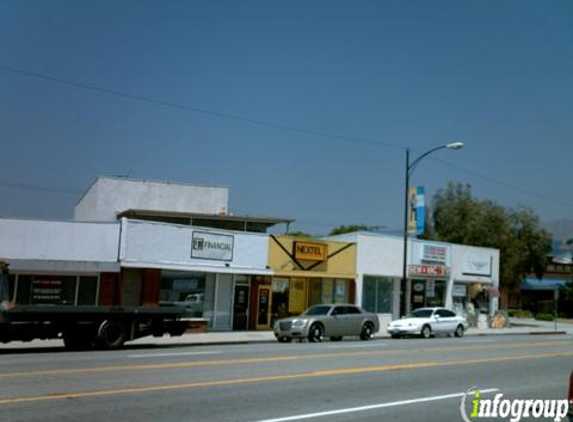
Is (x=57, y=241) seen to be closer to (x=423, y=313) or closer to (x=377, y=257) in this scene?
(x=423, y=313)

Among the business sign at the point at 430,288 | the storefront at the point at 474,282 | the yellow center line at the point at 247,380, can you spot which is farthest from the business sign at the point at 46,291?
the storefront at the point at 474,282

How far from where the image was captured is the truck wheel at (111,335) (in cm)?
1986

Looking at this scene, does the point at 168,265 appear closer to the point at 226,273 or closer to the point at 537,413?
the point at 226,273

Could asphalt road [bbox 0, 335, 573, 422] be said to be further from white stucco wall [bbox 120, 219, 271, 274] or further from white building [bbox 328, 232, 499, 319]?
white building [bbox 328, 232, 499, 319]

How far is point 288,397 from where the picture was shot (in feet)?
36.5

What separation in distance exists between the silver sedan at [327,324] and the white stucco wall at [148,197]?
1975 centimetres

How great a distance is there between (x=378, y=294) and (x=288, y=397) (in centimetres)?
2684

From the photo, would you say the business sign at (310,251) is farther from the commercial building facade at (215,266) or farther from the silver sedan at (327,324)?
the silver sedan at (327,324)

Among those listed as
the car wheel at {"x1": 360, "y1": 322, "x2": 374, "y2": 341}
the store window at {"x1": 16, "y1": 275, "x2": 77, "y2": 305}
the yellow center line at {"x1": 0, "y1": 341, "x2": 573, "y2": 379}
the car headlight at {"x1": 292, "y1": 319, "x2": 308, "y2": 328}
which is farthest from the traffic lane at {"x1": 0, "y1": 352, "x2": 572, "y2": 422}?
the store window at {"x1": 16, "y1": 275, "x2": 77, "y2": 305}

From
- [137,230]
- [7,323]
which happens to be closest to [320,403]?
[7,323]

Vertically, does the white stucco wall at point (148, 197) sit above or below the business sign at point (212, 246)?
above

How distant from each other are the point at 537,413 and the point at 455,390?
2422 millimetres

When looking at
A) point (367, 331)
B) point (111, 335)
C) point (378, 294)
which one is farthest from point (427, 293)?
point (111, 335)

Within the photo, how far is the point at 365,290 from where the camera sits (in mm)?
36594
